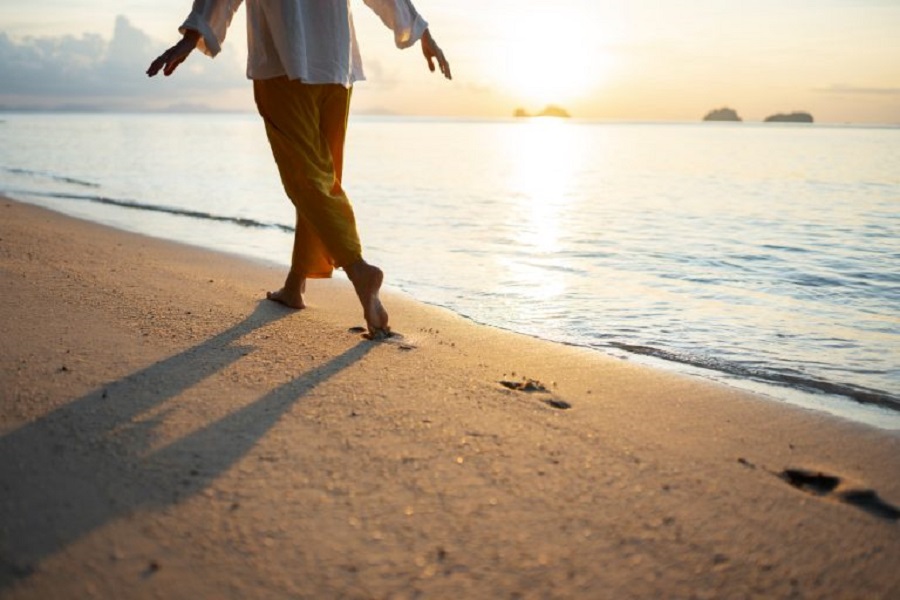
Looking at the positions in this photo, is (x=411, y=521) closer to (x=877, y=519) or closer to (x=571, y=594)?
(x=571, y=594)

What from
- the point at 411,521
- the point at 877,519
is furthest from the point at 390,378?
the point at 877,519

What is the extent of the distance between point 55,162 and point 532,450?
22608mm

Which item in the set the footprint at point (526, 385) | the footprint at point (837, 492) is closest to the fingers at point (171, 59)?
the footprint at point (526, 385)

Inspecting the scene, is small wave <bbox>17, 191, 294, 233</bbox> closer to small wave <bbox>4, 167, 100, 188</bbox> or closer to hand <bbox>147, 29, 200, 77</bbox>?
small wave <bbox>4, 167, 100, 188</bbox>

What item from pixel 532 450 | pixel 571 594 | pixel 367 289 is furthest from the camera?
pixel 367 289

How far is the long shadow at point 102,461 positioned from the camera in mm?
1609

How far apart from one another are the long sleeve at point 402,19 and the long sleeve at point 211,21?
695mm

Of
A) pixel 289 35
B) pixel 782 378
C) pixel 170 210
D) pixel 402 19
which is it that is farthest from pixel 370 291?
pixel 170 210

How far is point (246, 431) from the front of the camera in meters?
2.21

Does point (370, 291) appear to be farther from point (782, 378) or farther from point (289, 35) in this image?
point (782, 378)

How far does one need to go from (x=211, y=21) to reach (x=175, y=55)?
37cm

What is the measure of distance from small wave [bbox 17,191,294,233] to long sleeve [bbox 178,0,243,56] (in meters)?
5.42

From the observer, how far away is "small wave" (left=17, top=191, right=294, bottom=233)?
30.7 ft

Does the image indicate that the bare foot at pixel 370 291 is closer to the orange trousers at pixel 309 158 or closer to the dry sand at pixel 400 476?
the orange trousers at pixel 309 158
